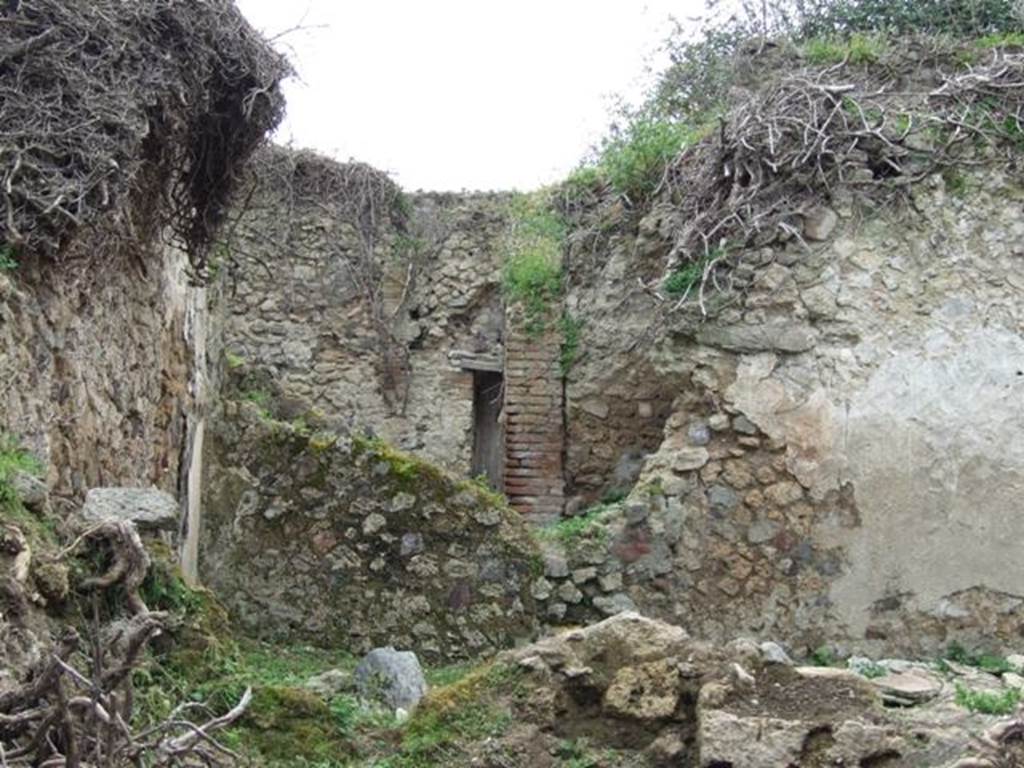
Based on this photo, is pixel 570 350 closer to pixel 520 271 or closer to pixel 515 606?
pixel 520 271

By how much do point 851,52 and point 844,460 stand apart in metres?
2.98

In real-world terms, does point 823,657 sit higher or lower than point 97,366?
lower

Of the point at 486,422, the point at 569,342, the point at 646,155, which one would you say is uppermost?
the point at 646,155

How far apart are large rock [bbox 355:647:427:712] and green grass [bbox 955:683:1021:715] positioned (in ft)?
6.69

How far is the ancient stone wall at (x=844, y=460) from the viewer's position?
7.59 meters

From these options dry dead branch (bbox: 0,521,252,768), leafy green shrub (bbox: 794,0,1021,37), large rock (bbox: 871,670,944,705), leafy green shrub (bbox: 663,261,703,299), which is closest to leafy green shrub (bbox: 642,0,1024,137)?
leafy green shrub (bbox: 794,0,1021,37)

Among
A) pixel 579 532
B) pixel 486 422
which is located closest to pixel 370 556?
pixel 579 532

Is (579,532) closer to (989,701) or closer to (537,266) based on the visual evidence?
(989,701)

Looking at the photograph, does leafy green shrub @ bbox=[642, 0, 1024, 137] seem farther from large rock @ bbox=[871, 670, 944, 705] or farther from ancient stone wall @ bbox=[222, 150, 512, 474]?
large rock @ bbox=[871, 670, 944, 705]

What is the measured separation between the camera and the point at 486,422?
39.9 ft

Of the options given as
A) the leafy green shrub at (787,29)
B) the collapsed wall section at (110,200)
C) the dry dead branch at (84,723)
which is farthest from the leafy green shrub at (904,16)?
the dry dead branch at (84,723)

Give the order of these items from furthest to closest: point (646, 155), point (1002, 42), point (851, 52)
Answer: point (646, 155) → point (851, 52) → point (1002, 42)

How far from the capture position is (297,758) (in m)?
4.39

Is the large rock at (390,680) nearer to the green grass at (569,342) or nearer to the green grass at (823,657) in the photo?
the green grass at (823,657)
